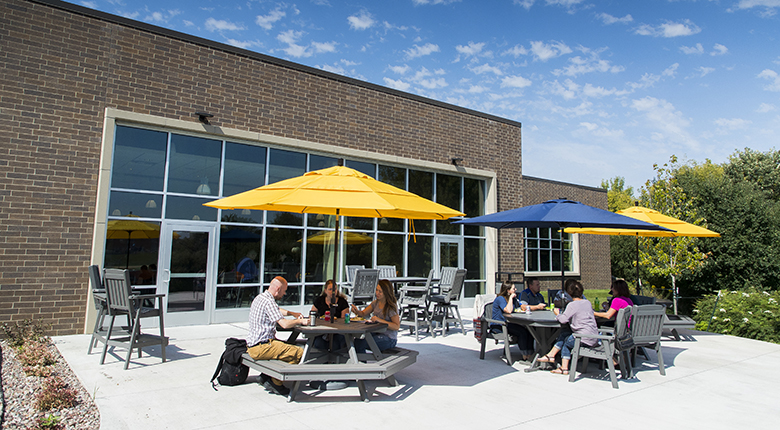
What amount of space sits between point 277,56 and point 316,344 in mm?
7935

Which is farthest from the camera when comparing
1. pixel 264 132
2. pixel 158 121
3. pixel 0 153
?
pixel 264 132


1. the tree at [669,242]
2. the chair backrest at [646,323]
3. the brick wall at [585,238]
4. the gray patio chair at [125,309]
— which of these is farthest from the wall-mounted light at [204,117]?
the tree at [669,242]

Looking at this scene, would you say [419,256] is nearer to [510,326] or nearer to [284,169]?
[284,169]

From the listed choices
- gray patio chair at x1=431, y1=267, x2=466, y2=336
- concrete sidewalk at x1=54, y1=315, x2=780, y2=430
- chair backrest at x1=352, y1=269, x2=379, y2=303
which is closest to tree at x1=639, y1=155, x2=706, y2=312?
concrete sidewalk at x1=54, y1=315, x2=780, y2=430

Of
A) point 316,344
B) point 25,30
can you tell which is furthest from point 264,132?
point 316,344

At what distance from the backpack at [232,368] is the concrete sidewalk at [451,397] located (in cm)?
9

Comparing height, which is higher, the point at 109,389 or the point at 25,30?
the point at 25,30

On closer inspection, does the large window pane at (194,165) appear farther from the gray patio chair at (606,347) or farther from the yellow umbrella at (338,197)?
the gray patio chair at (606,347)

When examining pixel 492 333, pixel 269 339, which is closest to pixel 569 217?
pixel 492 333

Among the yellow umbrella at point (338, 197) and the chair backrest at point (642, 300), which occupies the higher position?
the yellow umbrella at point (338, 197)

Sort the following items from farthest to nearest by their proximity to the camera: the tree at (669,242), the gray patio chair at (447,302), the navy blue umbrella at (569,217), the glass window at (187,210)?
the tree at (669,242) < the glass window at (187,210) < the gray patio chair at (447,302) < the navy blue umbrella at (569,217)

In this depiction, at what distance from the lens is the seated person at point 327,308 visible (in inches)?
230

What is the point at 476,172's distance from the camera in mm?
14656

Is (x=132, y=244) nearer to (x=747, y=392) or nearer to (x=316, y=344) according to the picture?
(x=316, y=344)
